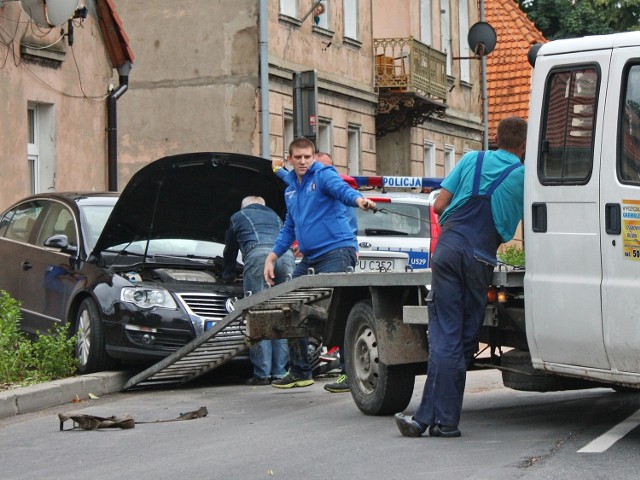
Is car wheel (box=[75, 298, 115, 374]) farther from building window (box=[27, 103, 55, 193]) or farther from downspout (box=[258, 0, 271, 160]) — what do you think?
downspout (box=[258, 0, 271, 160])

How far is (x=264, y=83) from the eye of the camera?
26.9 metres

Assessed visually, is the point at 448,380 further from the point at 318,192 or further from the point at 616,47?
the point at 318,192

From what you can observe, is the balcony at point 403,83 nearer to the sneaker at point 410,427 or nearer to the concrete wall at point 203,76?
the concrete wall at point 203,76

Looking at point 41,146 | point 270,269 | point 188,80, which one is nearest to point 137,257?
point 270,269

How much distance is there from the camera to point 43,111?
71.3 feet

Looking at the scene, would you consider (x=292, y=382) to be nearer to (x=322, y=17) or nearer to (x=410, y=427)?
(x=410, y=427)

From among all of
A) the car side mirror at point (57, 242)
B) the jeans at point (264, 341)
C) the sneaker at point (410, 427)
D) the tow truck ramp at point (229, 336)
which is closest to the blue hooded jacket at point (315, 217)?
the tow truck ramp at point (229, 336)

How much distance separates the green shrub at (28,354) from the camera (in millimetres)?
12930

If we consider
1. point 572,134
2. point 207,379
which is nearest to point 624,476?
point 572,134

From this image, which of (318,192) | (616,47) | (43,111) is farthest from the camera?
(43,111)

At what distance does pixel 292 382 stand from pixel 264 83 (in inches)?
560

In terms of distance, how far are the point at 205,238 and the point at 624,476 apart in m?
7.61

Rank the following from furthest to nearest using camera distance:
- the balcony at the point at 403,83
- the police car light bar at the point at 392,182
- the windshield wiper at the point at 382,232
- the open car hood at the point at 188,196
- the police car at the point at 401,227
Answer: the balcony at the point at 403,83 → the police car light bar at the point at 392,182 → the windshield wiper at the point at 382,232 → the police car at the point at 401,227 → the open car hood at the point at 188,196

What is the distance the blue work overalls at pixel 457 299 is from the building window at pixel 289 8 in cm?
1940
